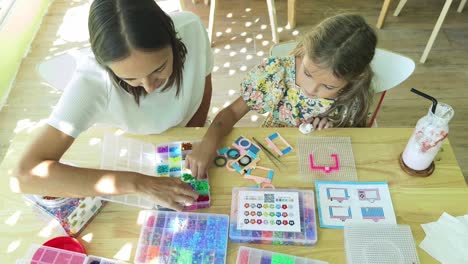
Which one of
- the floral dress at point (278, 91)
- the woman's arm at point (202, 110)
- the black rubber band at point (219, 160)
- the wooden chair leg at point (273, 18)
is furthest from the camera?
the wooden chair leg at point (273, 18)

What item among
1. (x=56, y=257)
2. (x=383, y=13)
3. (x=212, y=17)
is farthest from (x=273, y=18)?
(x=56, y=257)

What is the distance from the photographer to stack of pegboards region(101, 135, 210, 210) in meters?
0.94

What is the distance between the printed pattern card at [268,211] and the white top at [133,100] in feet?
1.14

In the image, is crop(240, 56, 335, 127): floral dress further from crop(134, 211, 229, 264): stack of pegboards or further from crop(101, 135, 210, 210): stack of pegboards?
crop(134, 211, 229, 264): stack of pegboards

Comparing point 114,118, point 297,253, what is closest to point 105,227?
point 114,118

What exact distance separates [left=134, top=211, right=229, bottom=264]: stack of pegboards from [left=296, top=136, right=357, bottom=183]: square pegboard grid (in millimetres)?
261

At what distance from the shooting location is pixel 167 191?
0.89m

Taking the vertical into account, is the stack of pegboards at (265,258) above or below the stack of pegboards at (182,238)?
below

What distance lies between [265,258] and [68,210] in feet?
1.53

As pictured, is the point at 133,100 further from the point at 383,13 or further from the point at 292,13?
the point at 383,13

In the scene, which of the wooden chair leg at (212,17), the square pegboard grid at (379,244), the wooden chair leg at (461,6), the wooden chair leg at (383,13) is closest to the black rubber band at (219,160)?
the square pegboard grid at (379,244)

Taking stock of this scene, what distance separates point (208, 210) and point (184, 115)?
40cm

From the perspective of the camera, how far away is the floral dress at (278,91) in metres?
1.17

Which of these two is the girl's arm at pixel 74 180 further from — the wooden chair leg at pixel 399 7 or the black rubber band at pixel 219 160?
the wooden chair leg at pixel 399 7
